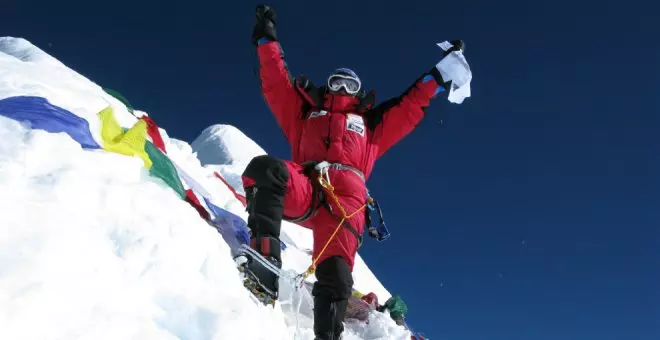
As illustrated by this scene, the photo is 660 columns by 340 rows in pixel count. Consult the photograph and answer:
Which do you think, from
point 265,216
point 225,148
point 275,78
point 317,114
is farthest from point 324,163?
point 225,148

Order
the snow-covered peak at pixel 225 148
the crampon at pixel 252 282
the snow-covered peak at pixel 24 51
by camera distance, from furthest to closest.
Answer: the snow-covered peak at pixel 225 148 → the snow-covered peak at pixel 24 51 → the crampon at pixel 252 282

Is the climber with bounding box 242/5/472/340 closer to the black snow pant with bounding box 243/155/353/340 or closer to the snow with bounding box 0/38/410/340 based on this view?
the black snow pant with bounding box 243/155/353/340

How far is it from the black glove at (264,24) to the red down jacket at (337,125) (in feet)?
0.23

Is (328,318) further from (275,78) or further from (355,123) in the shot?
(275,78)

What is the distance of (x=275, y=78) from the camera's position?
4262 millimetres

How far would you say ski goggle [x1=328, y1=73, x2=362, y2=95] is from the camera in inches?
174

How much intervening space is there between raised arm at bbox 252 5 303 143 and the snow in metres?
1.57

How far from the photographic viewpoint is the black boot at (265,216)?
2.84m

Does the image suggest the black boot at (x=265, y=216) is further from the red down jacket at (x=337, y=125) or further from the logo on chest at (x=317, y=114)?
the logo on chest at (x=317, y=114)

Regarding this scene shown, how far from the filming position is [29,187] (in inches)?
79.7

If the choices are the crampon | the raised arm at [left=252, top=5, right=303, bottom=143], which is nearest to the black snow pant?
the crampon

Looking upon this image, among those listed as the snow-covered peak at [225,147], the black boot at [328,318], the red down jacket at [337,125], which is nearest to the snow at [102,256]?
the black boot at [328,318]

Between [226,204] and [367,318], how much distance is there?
6.18ft

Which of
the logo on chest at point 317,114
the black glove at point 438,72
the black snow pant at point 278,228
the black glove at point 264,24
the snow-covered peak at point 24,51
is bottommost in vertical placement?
the black snow pant at point 278,228
